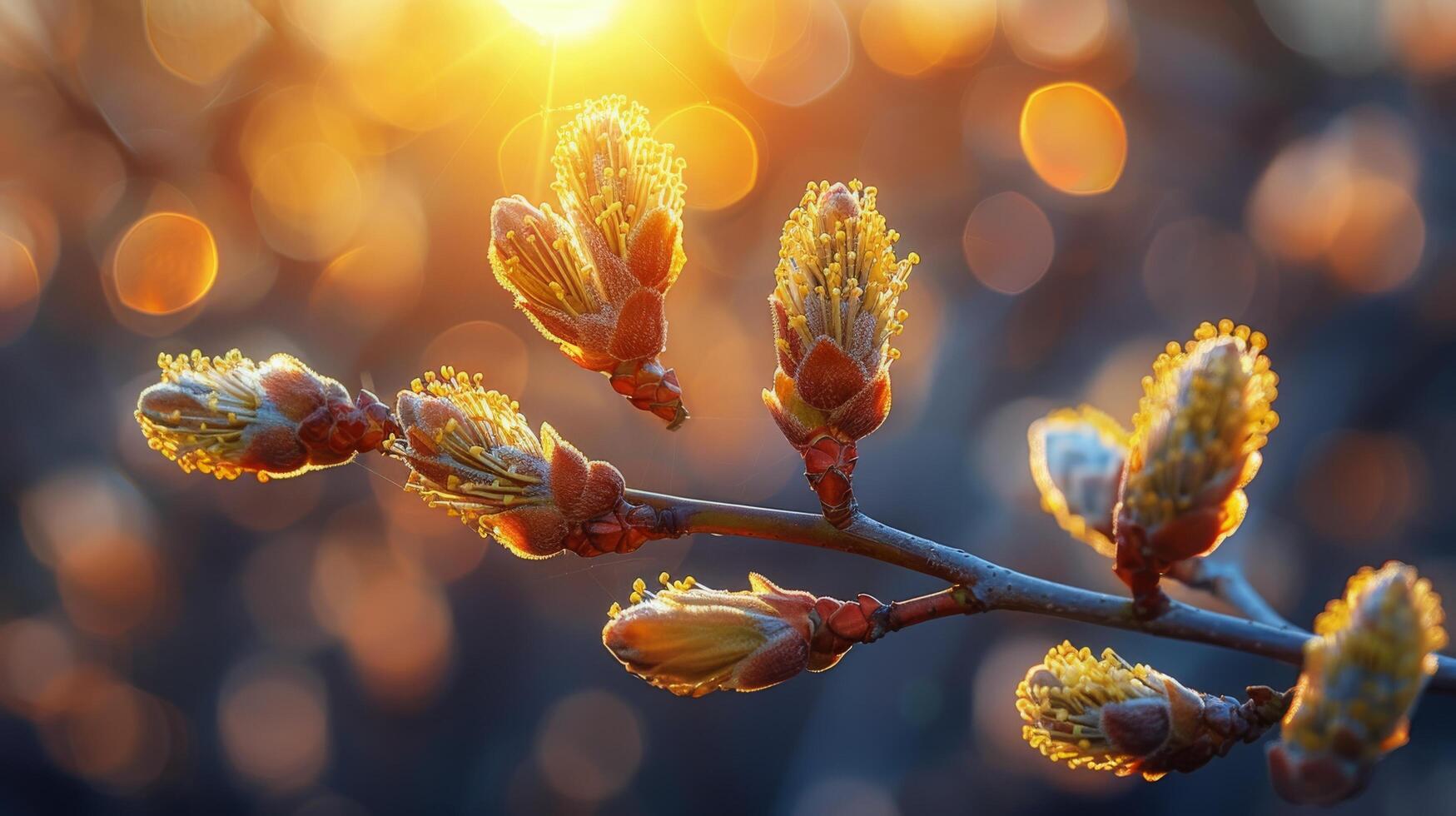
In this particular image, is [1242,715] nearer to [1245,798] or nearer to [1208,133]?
[1245,798]

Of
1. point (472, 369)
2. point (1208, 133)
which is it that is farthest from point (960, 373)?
point (472, 369)

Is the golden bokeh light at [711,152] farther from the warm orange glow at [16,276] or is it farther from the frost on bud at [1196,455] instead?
the frost on bud at [1196,455]

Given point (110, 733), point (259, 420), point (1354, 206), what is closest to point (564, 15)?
point (259, 420)

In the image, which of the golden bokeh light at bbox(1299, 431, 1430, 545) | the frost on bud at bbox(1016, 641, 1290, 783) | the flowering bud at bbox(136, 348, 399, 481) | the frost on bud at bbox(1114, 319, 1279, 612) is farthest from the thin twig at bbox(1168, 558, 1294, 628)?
the golden bokeh light at bbox(1299, 431, 1430, 545)

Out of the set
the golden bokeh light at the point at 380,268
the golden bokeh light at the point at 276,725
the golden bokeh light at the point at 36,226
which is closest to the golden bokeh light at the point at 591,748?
the golden bokeh light at the point at 276,725

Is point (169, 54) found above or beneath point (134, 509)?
above
